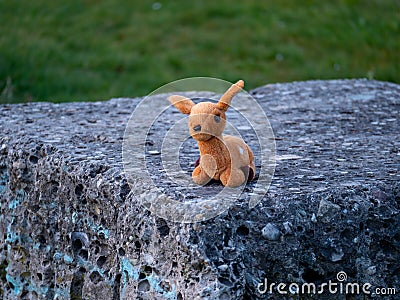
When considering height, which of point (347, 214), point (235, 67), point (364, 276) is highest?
point (347, 214)

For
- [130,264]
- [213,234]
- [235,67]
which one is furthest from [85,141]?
[235,67]

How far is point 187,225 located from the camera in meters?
1.69

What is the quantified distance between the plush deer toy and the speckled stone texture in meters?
0.06

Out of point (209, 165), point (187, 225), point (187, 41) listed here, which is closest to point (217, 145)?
point (209, 165)

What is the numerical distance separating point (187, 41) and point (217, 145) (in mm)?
4557

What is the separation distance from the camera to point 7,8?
637 centimetres

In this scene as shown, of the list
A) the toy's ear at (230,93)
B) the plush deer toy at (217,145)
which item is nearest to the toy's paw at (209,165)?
the plush deer toy at (217,145)

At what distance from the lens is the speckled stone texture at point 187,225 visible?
1.71m

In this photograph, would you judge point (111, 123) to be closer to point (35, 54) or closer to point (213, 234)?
point (213, 234)

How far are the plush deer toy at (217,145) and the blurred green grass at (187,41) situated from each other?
3039 mm

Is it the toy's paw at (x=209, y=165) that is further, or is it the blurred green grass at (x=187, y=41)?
the blurred green grass at (x=187, y=41)

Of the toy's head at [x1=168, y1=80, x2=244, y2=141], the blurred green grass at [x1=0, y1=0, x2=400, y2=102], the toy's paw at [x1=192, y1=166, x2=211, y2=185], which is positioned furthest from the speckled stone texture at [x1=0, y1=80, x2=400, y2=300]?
the blurred green grass at [x1=0, y1=0, x2=400, y2=102]

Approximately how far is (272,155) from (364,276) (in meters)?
0.54

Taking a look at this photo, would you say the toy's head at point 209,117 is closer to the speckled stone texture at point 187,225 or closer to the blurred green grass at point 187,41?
the speckled stone texture at point 187,225
